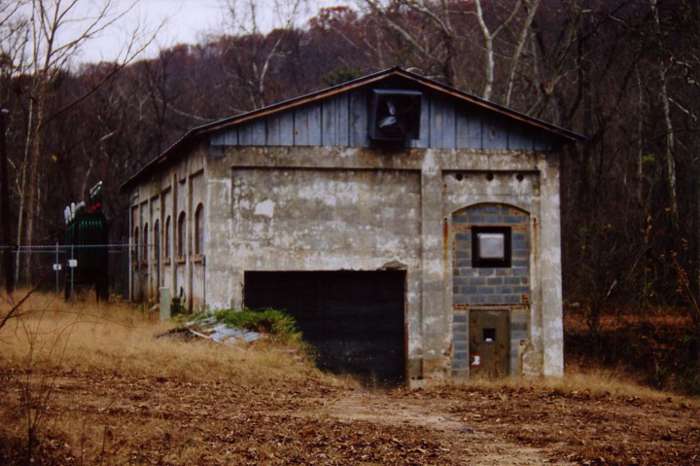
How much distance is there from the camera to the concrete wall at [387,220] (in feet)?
71.9

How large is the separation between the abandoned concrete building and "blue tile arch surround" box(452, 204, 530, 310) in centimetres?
3

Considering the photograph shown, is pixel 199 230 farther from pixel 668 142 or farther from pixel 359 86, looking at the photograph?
pixel 668 142

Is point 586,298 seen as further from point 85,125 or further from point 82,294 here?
point 85,125

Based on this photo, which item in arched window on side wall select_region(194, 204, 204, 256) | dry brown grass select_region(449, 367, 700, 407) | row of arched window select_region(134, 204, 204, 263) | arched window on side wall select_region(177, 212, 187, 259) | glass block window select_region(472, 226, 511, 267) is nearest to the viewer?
dry brown grass select_region(449, 367, 700, 407)

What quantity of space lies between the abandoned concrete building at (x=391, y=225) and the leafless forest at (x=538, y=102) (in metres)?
3.40

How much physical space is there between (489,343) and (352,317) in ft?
11.8

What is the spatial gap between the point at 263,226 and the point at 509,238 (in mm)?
6122

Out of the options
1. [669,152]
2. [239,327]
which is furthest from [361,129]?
[669,152]

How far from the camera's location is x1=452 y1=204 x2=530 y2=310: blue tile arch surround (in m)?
23.0

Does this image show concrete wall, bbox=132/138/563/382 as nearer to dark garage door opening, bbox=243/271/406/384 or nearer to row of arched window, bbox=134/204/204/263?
row of arched window, bbox=134/204/204/263

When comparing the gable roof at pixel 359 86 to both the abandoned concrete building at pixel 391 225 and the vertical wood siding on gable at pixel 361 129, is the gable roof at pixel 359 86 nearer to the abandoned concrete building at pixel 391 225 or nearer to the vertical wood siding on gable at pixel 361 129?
the abandoned concrete building at pixel 391 225

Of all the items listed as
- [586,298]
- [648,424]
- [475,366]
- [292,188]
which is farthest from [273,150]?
[586,298]

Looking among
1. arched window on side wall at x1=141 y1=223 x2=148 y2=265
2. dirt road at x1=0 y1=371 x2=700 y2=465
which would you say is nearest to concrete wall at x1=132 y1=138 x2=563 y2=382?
dirt road at x1=0 y1=371 x2=700 y2=465

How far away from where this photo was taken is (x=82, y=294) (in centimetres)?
3150
